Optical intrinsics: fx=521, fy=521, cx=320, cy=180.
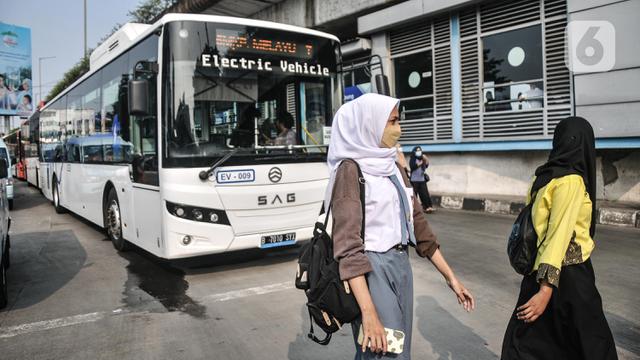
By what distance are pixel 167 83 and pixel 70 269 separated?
308cm

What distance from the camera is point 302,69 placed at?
22.4 feet

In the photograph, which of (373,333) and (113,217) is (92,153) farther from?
(373,333)

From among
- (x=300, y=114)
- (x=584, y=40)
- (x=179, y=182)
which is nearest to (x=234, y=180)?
(x=179, y=182)

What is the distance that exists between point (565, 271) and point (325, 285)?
1291 mm

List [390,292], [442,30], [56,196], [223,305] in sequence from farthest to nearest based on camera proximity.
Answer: [442,30], [56,196], [223,305], [390,292]

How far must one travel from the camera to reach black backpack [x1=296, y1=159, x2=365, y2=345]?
2.16 metres

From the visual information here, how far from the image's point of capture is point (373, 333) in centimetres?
210

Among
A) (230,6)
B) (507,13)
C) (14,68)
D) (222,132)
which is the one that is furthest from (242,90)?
(14,68)

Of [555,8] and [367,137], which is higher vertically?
[555,8]

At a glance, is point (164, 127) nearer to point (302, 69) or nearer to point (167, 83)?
point (167, 83)

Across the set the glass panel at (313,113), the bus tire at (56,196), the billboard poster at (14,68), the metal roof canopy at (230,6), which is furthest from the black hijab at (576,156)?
the billboard poster at (14,68)

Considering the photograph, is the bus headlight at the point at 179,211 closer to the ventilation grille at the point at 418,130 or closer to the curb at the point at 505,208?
the curb at the point at 505,208

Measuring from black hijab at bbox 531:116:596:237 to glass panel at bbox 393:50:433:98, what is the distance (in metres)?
11.7

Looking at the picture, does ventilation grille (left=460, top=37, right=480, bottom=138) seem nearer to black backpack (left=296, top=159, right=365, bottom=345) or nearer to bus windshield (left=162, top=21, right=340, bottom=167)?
bus windshield (left=162, top=21, right=340, bottom=167)
